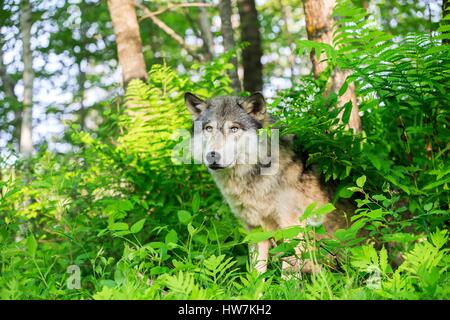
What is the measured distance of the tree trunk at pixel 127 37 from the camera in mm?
8195

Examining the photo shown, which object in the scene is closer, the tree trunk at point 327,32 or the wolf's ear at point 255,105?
the wolf's ear at point 255,105

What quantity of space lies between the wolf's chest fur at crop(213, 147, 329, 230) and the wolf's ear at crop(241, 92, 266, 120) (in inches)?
18.5

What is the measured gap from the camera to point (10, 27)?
1327cm

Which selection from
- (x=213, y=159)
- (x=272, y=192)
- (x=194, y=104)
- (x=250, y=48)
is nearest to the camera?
(x=213, y=159)

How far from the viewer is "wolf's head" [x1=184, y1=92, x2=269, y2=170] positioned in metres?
4.86

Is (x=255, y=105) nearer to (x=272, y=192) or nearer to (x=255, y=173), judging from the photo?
(x=255, y=173)

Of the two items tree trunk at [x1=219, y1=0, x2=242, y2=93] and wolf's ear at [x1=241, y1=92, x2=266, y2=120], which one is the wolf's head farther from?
tree trunk at [x1=219, y1=0, x2=242, y2=93]

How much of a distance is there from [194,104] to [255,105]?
2.57ft

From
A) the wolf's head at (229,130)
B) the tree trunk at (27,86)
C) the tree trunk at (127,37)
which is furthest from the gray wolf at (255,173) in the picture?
the tree trunk at (27,86)

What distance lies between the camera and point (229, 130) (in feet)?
16.6

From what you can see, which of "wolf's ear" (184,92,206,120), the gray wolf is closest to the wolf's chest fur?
the gray wolf

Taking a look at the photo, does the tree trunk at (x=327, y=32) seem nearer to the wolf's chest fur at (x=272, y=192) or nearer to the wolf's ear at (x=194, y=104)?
the wolf's chest fur at (x=272, y=192)

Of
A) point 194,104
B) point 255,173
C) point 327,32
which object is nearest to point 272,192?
point 255,173

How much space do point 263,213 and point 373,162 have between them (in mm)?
1278
